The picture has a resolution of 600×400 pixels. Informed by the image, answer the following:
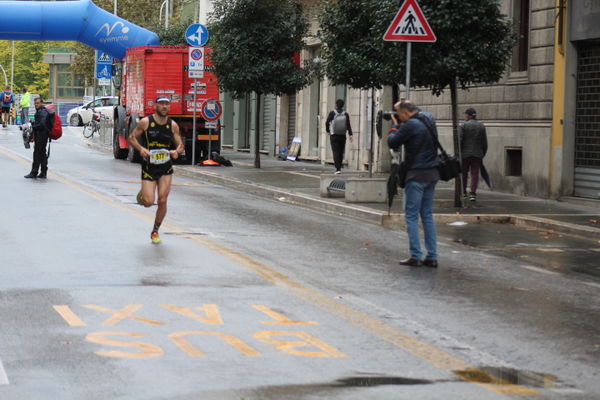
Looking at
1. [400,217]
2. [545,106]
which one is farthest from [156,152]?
[545,106]

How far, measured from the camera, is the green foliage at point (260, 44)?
31.5 metres


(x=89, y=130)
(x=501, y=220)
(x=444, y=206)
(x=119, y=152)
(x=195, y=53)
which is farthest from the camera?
(x=89, y=130)

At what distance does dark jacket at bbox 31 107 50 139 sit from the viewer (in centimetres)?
2597

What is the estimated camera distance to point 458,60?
2012 cm

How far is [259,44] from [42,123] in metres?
7.44

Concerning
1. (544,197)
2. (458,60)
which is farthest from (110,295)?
(544,197)

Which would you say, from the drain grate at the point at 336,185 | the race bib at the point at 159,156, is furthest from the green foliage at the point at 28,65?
the race bib at the point at 159,156

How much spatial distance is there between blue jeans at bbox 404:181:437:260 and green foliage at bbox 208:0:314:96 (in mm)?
18594

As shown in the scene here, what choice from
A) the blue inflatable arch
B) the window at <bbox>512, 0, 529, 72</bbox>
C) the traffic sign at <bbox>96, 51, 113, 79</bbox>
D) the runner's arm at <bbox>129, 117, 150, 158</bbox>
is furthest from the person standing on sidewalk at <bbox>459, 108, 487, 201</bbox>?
the traffic sign at <bbox>96, 51, 113, 79</bbox>

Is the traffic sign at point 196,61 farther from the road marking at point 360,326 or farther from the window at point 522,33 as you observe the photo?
the road marking at point 360,326

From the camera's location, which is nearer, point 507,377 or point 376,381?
point 376,381

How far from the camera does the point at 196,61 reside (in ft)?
103

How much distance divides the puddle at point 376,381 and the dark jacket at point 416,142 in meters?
6.09

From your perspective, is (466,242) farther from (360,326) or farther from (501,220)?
(360,326)
